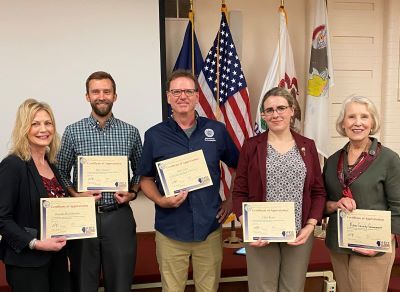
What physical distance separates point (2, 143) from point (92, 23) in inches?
Result: 50.8

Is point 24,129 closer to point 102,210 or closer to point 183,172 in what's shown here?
point 102,210

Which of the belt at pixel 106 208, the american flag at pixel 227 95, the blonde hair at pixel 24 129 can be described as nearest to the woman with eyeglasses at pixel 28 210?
the blonde hair at pixel 24 129

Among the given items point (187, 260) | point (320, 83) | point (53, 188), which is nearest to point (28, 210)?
point (53, 188)

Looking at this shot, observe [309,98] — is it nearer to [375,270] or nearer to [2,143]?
[375,270]

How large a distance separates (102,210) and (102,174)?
0.71 ft

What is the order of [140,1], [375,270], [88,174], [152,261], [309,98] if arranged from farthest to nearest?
[309,98] → [140,1] → [152,261] → [88,174] → [375,270]

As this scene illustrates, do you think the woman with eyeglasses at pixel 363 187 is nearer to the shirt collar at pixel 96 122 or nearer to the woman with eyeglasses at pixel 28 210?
the shirt collar at pixel 96 122

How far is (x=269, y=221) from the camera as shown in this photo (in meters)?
2.01

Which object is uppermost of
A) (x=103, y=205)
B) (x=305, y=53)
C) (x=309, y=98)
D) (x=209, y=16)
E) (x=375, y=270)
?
(x=209, y=16)

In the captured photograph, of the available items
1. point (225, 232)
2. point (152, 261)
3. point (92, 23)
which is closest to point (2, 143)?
point (92, 23)

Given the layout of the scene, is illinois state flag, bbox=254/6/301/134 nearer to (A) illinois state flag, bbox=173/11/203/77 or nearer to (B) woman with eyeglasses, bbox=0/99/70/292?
(A) illinois state flag, bbox=173/11/203/77

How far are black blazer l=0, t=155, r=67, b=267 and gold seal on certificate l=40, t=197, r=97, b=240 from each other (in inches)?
1.7

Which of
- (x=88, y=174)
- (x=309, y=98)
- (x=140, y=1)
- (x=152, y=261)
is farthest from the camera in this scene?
(x=309, y=98)

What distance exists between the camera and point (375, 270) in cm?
204
